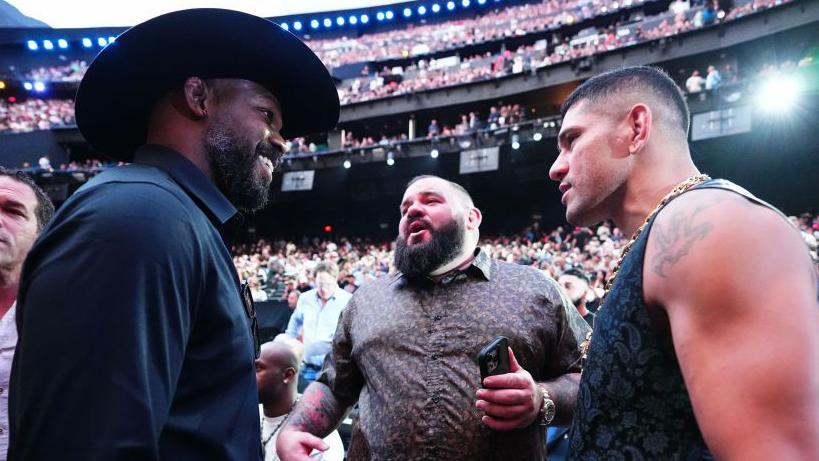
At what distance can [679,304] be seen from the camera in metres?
1.05

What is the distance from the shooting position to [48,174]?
2219 centimetres

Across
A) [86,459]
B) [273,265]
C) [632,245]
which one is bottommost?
[273,265]

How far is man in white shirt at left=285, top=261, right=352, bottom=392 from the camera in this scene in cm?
506

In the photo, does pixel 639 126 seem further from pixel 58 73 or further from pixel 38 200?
pixel 58 73

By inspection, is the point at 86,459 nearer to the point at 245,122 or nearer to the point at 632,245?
the point at 245,122

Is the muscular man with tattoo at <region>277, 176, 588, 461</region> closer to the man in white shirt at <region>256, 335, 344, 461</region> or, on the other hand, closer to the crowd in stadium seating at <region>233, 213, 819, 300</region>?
the man in white shirt at <region>256, 335, 344, 461</region>

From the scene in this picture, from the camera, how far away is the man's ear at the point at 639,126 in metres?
1.43

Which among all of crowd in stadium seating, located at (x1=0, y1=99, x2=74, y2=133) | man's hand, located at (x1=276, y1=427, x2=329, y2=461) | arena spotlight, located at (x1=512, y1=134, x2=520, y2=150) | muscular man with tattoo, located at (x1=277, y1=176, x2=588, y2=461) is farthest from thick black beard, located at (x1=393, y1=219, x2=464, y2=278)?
crowd in stadium seating, located at (x1=0, y1=99, x2=74, y2=133)

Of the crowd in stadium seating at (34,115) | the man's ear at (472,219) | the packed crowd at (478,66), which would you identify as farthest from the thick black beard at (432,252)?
the crowd in stadium seating at (34,115)

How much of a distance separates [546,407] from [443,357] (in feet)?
1.33

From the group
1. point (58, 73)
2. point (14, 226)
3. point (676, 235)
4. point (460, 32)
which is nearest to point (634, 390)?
point (676, 235)

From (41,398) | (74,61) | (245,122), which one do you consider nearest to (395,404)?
(245,122)

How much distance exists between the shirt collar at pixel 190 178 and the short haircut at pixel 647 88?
1.13 metres

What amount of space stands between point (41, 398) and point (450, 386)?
52.6 inches
